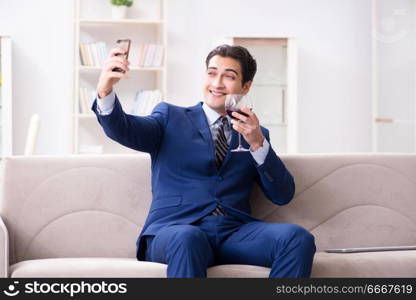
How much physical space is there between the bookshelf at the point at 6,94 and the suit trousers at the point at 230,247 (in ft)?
12.0

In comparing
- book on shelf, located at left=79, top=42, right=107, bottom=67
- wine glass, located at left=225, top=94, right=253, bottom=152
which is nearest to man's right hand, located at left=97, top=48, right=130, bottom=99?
wine glass, located at left=225, top=94, right=253, bottom=152

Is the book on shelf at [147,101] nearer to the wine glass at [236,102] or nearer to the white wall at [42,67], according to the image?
the white wall at [42,67]

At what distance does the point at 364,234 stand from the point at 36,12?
4.22 metres

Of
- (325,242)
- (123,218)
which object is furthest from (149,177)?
(325,242)

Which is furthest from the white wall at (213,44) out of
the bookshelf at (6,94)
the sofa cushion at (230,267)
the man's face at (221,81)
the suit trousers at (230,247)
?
the suit trousers at (230,247)

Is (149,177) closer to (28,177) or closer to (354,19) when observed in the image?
(28,177)

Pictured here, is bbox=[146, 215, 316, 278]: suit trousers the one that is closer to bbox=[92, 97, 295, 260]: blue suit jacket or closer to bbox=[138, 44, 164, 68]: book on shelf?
bbox=[92, 97, 295, 260]: blue suit jacket

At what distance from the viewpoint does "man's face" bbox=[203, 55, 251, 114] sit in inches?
113

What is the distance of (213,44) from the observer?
21.6 feet

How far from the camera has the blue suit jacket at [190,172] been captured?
8.76 feet

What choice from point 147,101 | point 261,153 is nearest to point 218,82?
point 261,153

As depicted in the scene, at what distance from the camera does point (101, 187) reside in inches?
115

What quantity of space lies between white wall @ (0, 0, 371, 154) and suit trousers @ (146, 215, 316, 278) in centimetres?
398

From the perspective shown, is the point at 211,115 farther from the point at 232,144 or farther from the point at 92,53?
the point at 92,53
